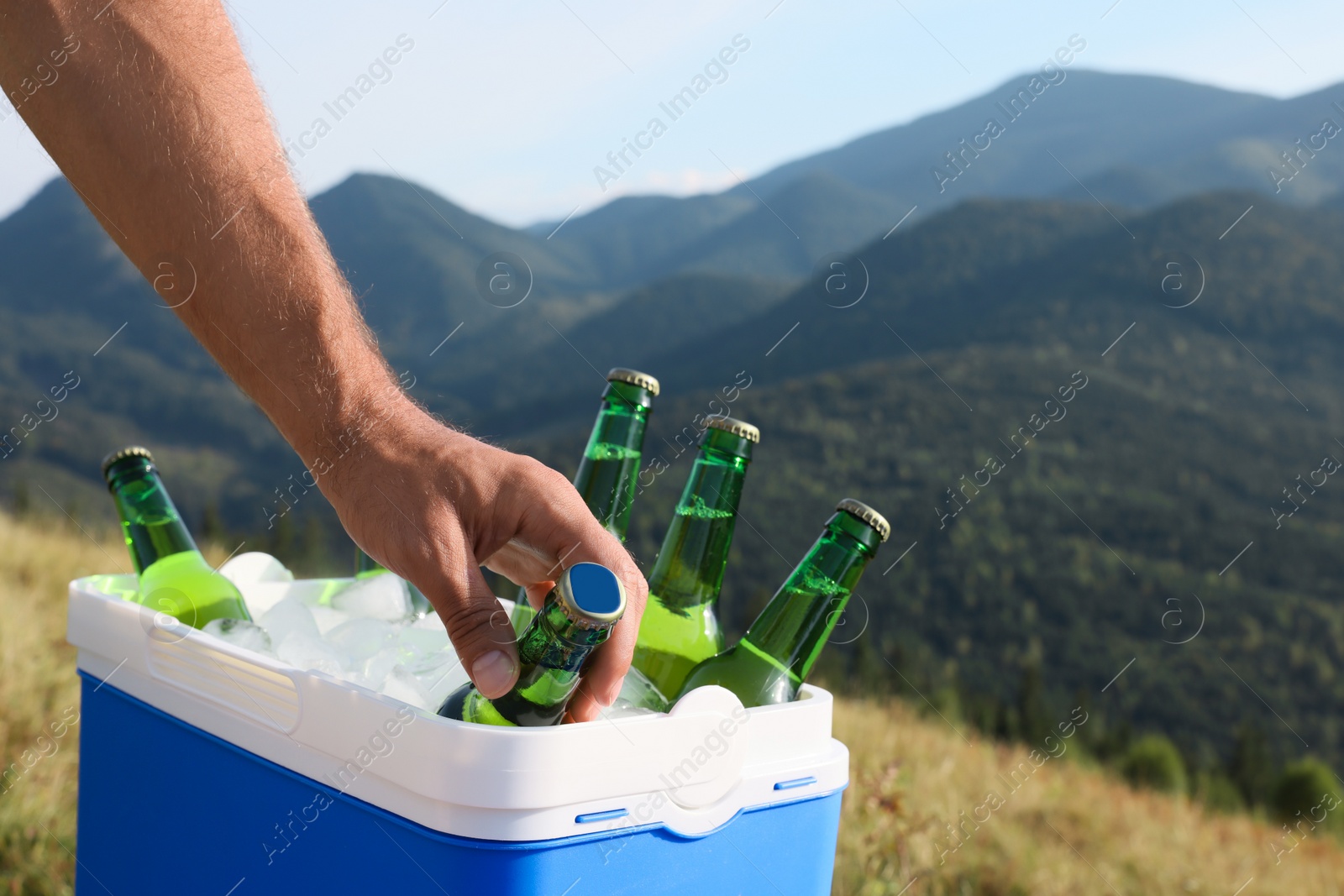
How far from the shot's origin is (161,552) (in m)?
1.35

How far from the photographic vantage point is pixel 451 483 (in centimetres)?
85

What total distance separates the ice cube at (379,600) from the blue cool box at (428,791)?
→ 34cm

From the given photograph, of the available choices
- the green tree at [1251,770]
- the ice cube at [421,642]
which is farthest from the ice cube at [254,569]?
the green tree at [1251,770]

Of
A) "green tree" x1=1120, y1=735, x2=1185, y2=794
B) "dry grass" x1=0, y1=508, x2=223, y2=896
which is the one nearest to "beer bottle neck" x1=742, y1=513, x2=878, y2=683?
"dry grass" x1=0, y1=508, x2=223, y2=896

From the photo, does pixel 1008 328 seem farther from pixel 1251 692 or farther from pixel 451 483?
pixel 451 483

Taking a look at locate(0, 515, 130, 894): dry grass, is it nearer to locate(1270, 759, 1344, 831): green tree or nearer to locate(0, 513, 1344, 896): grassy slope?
locate(0, 513, 1344, 896): grassy slope

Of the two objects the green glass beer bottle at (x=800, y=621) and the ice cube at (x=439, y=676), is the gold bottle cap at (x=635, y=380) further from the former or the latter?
the ice cube at (x=439, y=676)

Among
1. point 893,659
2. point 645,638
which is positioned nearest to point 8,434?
point 645,638

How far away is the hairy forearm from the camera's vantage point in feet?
3.05

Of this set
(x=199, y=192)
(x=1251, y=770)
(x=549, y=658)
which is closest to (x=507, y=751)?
(x=549, y=658)

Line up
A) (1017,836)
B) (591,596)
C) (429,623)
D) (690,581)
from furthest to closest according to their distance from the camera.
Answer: (1017,836)
(429,623)
(690,581)
(591,596)

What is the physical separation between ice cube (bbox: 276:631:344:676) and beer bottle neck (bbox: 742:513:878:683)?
1.62ft

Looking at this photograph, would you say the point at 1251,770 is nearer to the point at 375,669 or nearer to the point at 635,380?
the point at 635,380

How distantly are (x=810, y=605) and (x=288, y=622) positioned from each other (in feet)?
2.28
